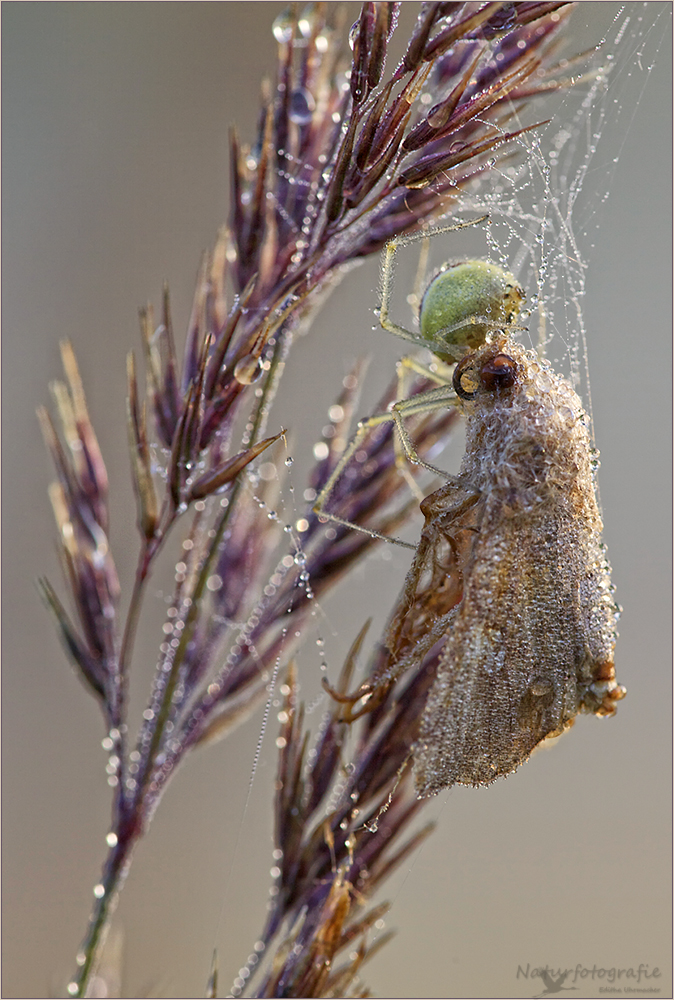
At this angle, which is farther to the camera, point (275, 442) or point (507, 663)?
point (275, 442)

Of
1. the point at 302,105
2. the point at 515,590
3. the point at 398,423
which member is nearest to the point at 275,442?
the point at 398,423

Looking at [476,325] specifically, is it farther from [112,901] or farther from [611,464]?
[611,464]

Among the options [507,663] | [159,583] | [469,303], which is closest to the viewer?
[507,663]

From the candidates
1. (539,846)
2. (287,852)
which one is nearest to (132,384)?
(287,852)

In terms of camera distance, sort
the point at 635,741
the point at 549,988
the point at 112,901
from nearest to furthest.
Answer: the point at 112,901, the point at 549,988, the point at 635,741

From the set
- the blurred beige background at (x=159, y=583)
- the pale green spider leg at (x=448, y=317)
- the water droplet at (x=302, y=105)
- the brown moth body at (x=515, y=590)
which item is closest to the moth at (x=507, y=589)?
the brown moth body at (x=515, y=590)

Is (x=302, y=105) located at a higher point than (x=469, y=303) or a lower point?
higher

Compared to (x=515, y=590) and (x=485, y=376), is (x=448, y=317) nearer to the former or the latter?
(x=485, y=376)
